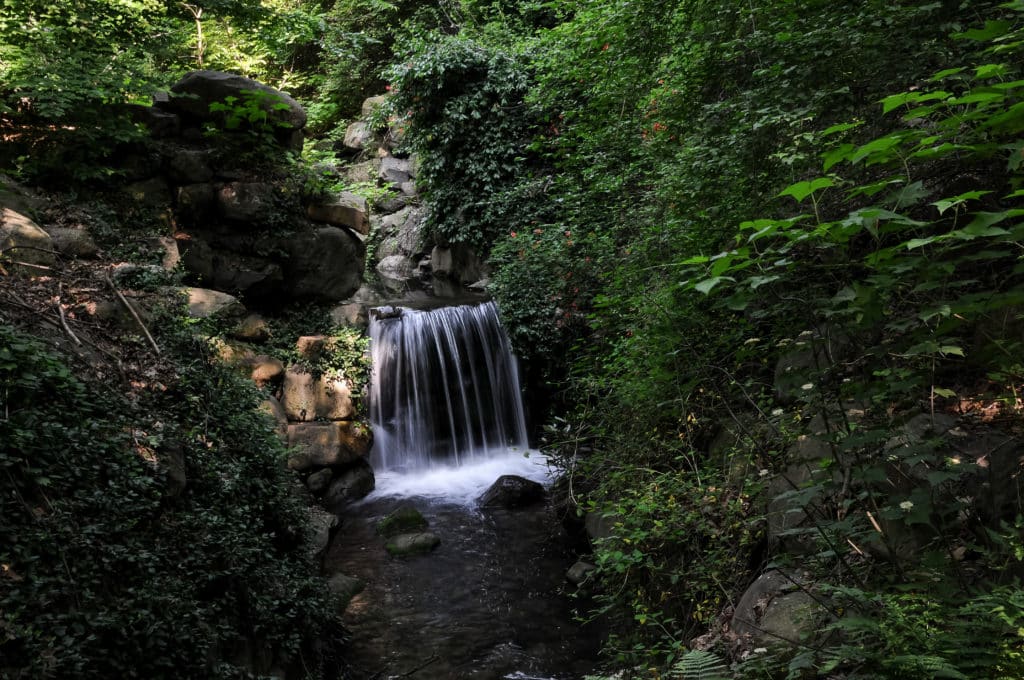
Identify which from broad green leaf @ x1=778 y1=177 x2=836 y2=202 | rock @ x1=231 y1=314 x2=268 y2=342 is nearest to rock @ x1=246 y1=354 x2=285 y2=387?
rock @ x1=231 y1=314 x2=268 y2=342

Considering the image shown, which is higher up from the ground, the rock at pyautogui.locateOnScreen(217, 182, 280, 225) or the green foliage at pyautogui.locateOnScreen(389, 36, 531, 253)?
the green foliage at pyautogui.locateOnScreen(389, 36, 531, 253)

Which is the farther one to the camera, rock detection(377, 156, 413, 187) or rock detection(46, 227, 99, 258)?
rock detection(377, 156, 413, 187)

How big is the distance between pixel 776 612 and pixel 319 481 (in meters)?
7.07

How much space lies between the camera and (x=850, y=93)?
3820 millimetres

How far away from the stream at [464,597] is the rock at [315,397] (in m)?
1.43

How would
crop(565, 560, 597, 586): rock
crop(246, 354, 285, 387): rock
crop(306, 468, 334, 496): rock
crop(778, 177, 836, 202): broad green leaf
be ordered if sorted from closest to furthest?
crop(778, 177, 836, 202): broad green leaf, crop(565, 560, 597, 586): rock, crop(246, 354, 285, 387): rock, crop(306, 468, 334, 496): rock

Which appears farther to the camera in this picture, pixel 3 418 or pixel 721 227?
pixel 721 227

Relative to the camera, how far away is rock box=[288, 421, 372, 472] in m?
9.02

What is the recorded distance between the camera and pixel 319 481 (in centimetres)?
906

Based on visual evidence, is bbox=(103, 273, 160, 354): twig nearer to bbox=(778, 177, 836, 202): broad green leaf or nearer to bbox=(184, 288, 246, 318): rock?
bbox=(184, 288, 246, 318): rock

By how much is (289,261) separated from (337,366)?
1.78 meters

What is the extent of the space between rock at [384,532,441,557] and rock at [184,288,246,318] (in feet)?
11.9

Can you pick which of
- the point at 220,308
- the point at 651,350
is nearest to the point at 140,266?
the point at 220,308

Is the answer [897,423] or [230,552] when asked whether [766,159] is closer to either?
[897,423]
